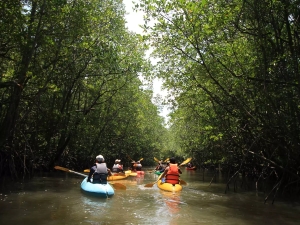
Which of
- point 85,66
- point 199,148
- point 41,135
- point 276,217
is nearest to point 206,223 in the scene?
point 276,217

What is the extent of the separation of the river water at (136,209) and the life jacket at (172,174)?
0.67 m

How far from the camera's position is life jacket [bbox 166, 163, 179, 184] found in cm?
1030

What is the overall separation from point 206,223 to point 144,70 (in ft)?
32.4

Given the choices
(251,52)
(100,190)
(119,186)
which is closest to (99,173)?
(100,190)

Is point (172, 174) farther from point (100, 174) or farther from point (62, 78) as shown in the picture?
point (62, 78)

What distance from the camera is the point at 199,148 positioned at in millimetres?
23875

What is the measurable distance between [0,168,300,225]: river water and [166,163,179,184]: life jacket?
0.67 m

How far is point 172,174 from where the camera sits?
34.0ft

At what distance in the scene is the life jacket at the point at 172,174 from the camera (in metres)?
10.3

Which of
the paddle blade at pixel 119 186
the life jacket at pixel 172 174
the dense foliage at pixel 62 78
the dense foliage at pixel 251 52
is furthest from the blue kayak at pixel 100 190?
the dense foliage at pixel 251 52

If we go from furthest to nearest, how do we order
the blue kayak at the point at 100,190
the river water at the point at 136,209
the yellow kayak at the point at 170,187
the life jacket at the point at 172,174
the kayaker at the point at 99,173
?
the life jacket at the point at 172,174 < the yellow kayak at the point at 170,187 < the kayaker at the point at 99,173 < the blue kayak at the point at 100,190 < the river water at the point at 136,209

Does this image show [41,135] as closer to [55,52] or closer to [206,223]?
→ [55,52]

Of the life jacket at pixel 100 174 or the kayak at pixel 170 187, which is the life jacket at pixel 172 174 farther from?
the life jacket at pixel 100 174

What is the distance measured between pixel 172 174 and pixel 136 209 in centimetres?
328
